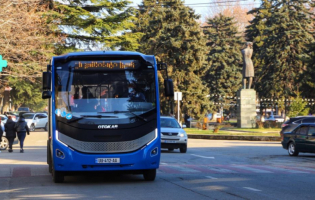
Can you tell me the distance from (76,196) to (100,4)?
40.4 metres

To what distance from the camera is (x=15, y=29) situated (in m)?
31.6

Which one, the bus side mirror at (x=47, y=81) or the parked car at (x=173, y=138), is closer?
the bus side mirror at (x=47, y=81)

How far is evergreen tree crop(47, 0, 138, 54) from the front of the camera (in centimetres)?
4888

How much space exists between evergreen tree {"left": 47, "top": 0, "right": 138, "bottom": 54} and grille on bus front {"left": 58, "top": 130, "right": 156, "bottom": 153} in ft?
120

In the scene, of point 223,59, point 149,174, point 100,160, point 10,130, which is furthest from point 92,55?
point 223,59

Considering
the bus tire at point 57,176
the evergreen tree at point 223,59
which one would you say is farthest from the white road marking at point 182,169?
the evergreen tree at point 223,59

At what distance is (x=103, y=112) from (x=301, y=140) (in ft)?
43.4

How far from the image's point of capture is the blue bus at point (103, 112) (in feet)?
42.2

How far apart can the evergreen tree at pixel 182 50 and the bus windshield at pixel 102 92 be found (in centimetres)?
4584

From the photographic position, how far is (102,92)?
1326 centimetres

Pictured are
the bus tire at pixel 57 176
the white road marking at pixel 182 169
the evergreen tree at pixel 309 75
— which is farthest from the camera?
the evergreen tree at pixel 309 75

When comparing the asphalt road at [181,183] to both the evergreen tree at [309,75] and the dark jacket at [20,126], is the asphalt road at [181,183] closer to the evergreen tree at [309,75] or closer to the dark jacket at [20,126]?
the dark jacket at [20,126]

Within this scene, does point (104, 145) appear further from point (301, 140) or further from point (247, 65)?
point (247, 65)

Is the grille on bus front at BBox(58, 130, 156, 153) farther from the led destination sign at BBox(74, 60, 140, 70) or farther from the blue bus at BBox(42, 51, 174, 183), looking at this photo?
the led destination sign at BBox(74, 60, 140, 70)
